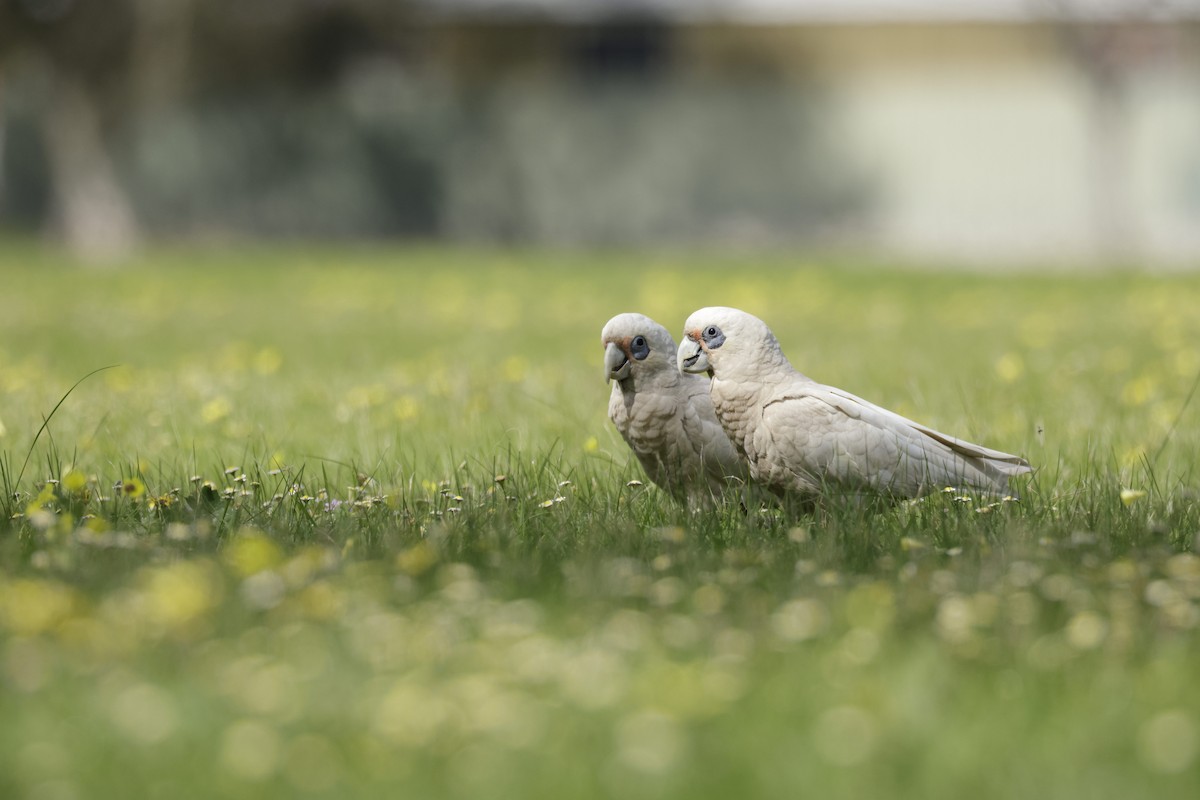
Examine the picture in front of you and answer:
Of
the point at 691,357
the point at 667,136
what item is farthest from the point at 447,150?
the point at 691,357

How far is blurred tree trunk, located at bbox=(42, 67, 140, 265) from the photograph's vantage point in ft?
63.7

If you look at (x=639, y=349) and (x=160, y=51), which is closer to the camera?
(x=639, y=349)

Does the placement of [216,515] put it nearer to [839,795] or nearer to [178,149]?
[839,795]

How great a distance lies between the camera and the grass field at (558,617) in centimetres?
227

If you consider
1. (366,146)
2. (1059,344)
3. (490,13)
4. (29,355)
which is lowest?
(1059,344)

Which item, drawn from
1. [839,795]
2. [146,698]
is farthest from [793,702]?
[146,698]

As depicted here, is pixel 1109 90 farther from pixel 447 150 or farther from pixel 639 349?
pixel 639 349

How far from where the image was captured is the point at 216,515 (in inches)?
159

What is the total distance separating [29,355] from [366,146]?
16.3 metres

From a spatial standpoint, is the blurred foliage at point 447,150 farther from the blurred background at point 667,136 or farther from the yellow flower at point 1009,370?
the yellow flower at point 1009,370

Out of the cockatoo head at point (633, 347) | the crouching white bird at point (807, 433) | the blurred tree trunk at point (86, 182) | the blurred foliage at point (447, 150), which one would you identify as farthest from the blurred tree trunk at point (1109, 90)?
the cockatoo head at point (633, 347)

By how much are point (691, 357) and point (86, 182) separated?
1790cm

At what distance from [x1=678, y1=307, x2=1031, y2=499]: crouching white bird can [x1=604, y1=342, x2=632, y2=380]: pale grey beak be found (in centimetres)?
17

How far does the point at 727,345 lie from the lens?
3947mm
